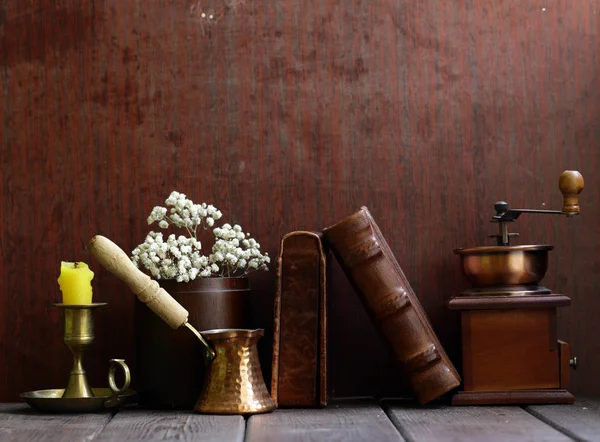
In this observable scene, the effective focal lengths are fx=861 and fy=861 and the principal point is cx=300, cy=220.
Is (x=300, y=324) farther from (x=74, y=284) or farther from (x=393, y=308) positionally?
(x=74, y=284)

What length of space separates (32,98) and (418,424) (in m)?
1.39

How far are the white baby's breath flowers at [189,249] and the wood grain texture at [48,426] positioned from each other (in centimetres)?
38

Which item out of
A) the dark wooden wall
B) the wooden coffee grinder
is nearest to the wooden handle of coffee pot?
the dark wooden wall

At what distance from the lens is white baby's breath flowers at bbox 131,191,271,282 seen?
2108 millimetres

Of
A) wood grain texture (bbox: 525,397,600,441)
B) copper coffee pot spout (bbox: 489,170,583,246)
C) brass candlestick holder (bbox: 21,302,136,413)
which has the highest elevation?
copper coffee pot spout (bbox: 489,170,583,246)

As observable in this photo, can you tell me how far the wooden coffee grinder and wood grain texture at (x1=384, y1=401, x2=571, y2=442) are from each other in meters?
0.07

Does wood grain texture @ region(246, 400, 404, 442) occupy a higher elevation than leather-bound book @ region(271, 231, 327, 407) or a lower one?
lower

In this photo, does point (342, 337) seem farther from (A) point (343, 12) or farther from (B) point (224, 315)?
(A) point (343, 12)

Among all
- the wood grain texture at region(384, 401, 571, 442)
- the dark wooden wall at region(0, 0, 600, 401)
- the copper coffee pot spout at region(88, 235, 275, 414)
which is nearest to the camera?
the wood grain texture at region(384, 401, 571, 442)

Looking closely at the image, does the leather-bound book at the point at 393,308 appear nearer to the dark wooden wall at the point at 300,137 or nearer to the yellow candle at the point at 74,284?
the dark wooden wall at the point at 300,137

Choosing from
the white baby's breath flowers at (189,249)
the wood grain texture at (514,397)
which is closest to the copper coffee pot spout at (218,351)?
the white baby's breath flowers at (189,249)

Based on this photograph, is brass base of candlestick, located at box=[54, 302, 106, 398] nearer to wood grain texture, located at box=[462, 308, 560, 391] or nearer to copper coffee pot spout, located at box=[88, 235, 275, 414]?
copper coffee pot spout, located at box=[88, 235, 275, 414]

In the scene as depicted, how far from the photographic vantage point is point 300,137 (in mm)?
2375

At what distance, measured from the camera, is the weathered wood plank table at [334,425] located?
167 cm
